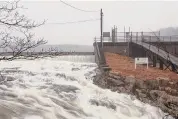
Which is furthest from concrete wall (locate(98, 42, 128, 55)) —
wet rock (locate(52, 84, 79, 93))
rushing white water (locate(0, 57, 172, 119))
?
wet rock (locate(52, 84, 79, 93))

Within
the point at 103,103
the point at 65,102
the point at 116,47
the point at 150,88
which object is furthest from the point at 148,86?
the point at 116,47

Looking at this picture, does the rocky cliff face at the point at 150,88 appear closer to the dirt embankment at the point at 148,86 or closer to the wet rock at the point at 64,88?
the dirt embankment at the point at 148,86

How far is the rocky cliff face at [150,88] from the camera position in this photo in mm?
14969

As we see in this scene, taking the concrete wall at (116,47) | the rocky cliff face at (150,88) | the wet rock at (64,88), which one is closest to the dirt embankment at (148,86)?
the rocky cliff face at (150,88)

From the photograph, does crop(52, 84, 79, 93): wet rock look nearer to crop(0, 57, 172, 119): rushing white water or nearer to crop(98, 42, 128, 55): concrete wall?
crop(0, 57, 172, 119): rushing white water

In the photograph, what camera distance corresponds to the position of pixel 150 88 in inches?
650

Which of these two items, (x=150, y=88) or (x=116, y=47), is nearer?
(x=150, y=88)

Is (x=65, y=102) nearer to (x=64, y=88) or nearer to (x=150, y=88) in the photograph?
(x=64, y=88)

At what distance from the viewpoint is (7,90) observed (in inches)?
543

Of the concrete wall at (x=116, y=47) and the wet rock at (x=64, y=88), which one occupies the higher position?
the concrete wall at (x=116, y=47)

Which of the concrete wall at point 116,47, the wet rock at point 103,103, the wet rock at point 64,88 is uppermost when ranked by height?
the concrete wall at point 116,47

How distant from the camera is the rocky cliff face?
1497 centimetres

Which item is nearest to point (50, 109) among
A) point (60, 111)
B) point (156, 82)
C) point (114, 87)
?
point (60, 111)

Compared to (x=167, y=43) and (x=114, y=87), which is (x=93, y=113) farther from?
(x=167, y=43)
